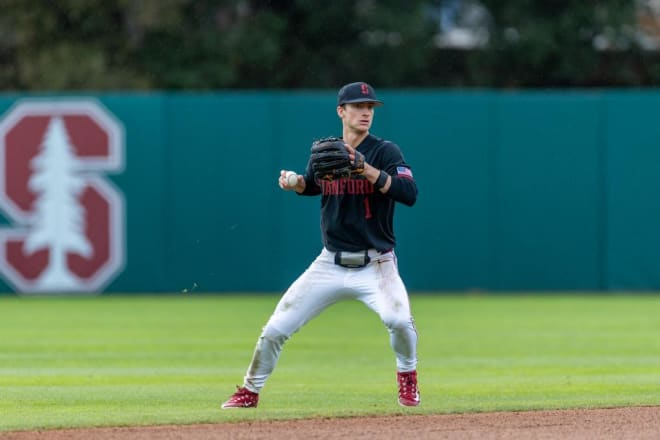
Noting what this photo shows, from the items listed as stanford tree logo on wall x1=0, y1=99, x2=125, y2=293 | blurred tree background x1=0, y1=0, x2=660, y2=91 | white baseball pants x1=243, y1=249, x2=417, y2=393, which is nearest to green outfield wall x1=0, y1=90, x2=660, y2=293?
stanford tree logo on wall x1=0, y1=99, x2=125, y2=293

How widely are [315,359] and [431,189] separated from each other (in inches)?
350

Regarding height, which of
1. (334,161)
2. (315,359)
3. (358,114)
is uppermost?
(358,114)

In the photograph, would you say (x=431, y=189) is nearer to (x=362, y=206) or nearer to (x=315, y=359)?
(x=315, y=359)

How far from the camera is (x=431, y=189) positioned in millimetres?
20875

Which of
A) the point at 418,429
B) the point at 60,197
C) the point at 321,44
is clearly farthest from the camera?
the point at 321,44

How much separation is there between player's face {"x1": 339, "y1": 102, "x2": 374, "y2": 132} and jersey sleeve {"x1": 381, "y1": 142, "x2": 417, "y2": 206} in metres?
0.26

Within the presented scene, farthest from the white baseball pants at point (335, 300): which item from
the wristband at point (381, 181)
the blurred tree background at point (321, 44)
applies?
the blurred tree background at point (321, 44)

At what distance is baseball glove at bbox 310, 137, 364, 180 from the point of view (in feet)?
27.3

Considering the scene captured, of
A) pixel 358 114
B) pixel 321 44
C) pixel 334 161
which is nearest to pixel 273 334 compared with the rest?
pixel 334 161

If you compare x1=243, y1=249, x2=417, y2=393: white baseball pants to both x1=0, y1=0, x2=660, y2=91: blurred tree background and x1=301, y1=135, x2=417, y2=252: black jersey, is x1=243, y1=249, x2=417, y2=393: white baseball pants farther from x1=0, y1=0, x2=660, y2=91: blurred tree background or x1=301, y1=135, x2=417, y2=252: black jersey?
x1=0, y1=0, x2=660, y2=91: blurred tree background

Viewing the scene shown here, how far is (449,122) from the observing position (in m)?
21.0

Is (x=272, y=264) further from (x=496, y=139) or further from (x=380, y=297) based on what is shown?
(x=380, y=297)

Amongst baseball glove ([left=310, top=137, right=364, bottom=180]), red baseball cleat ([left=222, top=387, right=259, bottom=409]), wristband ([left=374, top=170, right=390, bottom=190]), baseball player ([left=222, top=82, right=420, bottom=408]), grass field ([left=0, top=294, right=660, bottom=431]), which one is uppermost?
baseball glove ([left=310, top=137, right=364, bottom=180])

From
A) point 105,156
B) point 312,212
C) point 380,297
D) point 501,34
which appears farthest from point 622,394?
point 501,34
